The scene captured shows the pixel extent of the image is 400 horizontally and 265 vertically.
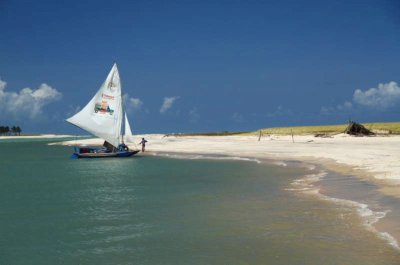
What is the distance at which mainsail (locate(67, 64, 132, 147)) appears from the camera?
5619 cm

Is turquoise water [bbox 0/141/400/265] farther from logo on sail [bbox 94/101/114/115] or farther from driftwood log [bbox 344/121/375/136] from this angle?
driftwood log [bbox 344/121/375/136]

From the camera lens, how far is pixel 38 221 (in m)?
17.7

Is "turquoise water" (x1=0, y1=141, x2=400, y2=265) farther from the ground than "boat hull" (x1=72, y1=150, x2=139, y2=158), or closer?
closer

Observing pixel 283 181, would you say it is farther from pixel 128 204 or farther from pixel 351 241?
pixel 351 241

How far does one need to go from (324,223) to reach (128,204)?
9.89 meters

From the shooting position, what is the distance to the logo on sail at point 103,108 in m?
56.2

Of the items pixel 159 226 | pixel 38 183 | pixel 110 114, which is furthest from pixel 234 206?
pixel 110 114

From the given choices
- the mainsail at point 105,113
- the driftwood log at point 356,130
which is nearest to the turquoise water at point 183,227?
the mainsail at point 105,113

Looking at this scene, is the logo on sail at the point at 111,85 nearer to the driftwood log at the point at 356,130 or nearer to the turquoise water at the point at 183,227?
the turquoise water at the point at 183,227

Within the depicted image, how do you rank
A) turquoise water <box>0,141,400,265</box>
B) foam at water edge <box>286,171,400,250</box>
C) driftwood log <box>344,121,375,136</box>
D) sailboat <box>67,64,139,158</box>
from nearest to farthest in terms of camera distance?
turquoise water <box>0,141,400,265</box>, foam at water edge <box>286,171,400,250</box>, sailboat <box>67,64,139,158</box>, driftwood log <box>344,121,375,136</box>

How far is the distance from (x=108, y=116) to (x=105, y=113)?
21.2 inches

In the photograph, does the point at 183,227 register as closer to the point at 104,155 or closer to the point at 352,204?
the point at 352,204

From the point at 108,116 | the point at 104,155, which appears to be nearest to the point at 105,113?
the point at 108,116

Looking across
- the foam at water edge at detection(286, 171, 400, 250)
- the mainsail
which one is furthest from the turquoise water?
the mainsail
